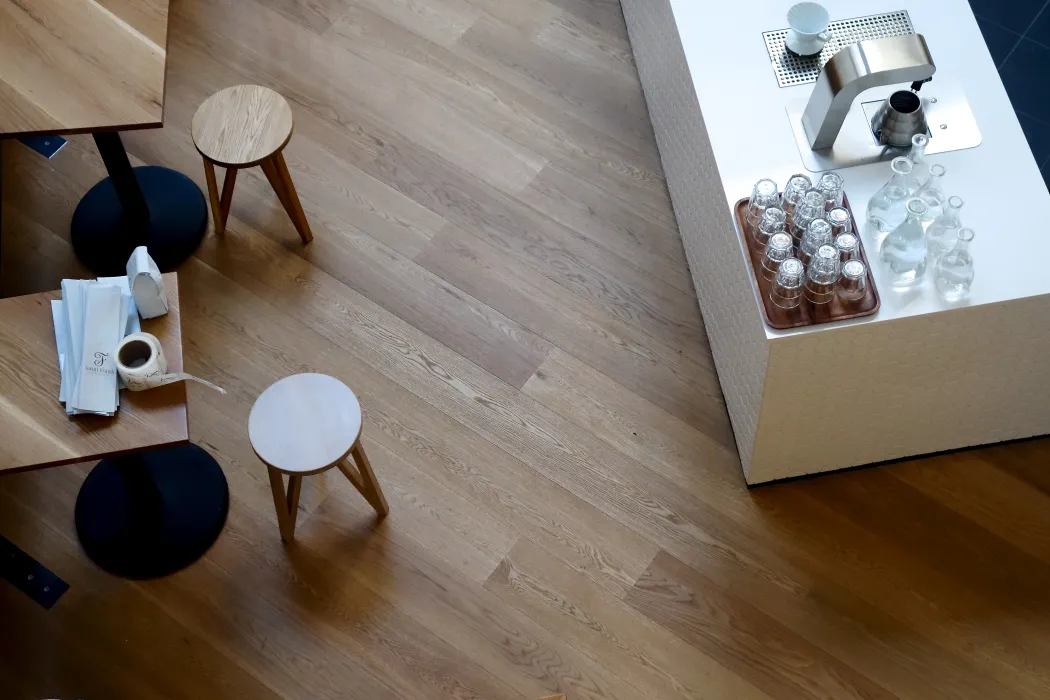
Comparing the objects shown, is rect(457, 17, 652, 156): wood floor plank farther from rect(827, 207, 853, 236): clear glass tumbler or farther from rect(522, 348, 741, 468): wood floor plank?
rect(827, 207, 853, 236): clear glass tumbler

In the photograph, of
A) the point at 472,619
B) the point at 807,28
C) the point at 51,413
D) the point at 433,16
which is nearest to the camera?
the point at 51,413

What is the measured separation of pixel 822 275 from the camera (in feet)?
8.82

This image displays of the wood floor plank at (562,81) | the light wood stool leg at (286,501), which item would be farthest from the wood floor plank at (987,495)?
the light wood stool leg at (286,501)

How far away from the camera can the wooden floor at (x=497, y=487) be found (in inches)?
118

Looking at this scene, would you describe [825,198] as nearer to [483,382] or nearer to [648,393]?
[648,393]

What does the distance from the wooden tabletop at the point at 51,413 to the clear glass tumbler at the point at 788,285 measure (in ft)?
4.77

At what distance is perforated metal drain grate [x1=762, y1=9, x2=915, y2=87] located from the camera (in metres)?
3.16

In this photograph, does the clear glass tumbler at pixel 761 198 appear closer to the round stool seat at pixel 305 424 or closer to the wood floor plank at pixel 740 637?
the wood floor plank at pixel 740 637

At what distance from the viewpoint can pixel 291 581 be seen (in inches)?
123

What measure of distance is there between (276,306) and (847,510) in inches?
73.5

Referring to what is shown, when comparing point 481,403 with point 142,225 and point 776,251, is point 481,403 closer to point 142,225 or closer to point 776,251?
point 776,251

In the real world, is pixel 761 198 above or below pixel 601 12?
above

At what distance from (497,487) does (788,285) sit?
41.8 inches

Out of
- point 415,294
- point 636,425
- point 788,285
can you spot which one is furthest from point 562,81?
point 788,285
